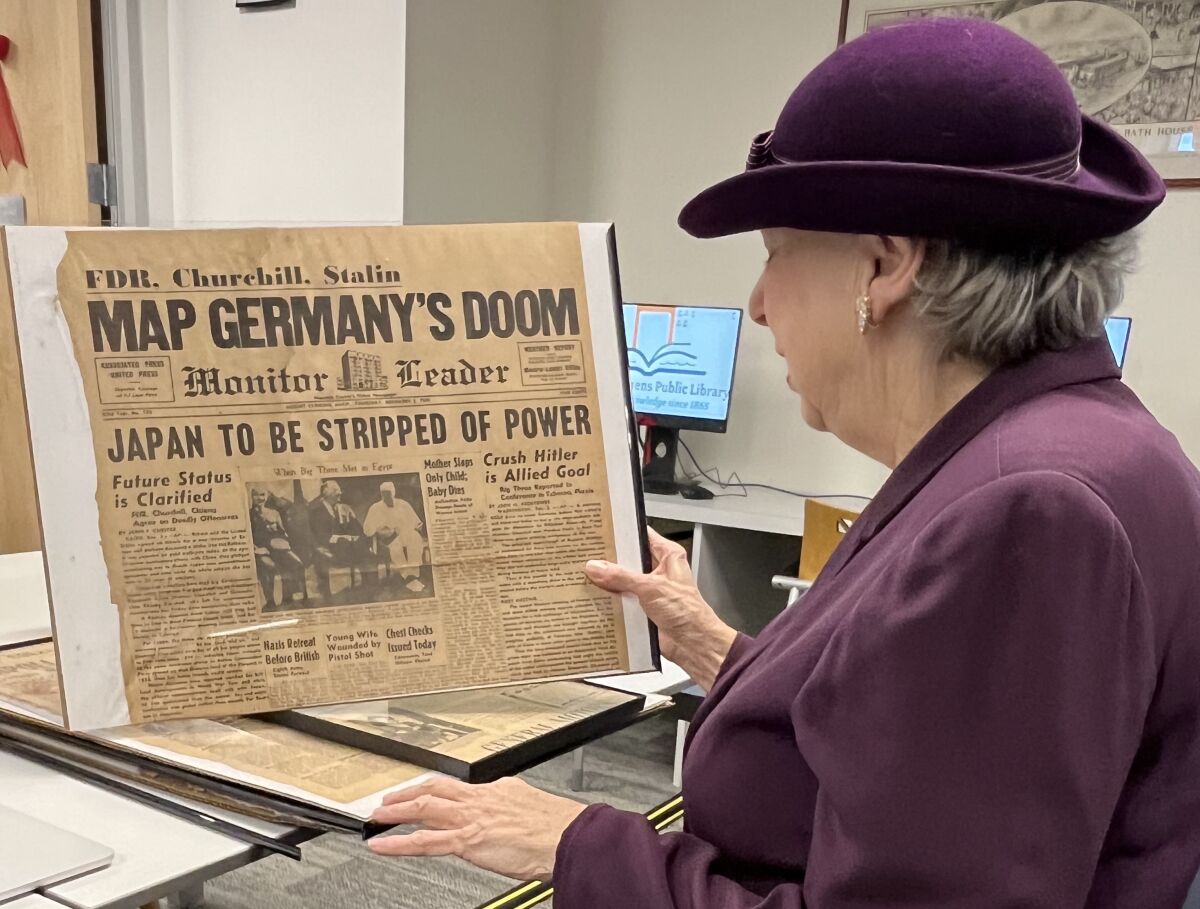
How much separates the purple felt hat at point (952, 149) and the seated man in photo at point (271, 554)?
0.46m

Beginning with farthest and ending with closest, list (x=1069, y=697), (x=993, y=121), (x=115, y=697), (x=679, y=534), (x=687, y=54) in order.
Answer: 1. (x=687, y=54)
2. (x=679, y=534)
3. (x=115, y=697)
4. (x=993, y=121)
5. (x=1069, y=697)

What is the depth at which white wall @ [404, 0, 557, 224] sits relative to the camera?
295 centimetres

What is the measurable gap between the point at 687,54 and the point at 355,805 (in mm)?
2952

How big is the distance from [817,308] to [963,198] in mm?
152

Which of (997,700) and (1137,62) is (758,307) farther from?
(1137,62)

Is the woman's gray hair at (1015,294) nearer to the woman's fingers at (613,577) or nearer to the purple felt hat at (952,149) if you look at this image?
the purple felt hat at (952,149)

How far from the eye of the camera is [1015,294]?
0.74m

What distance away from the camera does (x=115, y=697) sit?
0.82 m

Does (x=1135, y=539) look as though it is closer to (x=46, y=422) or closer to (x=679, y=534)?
(x=46, y=422)

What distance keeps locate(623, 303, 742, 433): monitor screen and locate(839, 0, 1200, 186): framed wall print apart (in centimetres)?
87

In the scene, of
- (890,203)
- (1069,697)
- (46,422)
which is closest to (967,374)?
(890,203)

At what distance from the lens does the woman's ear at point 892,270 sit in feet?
2.48

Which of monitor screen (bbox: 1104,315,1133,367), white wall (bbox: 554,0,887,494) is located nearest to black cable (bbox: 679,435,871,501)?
white wall (bbox: 554,0,887,494)

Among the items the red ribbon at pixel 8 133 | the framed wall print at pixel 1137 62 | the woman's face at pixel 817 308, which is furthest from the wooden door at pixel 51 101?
the woman's face at pixel 817 308
